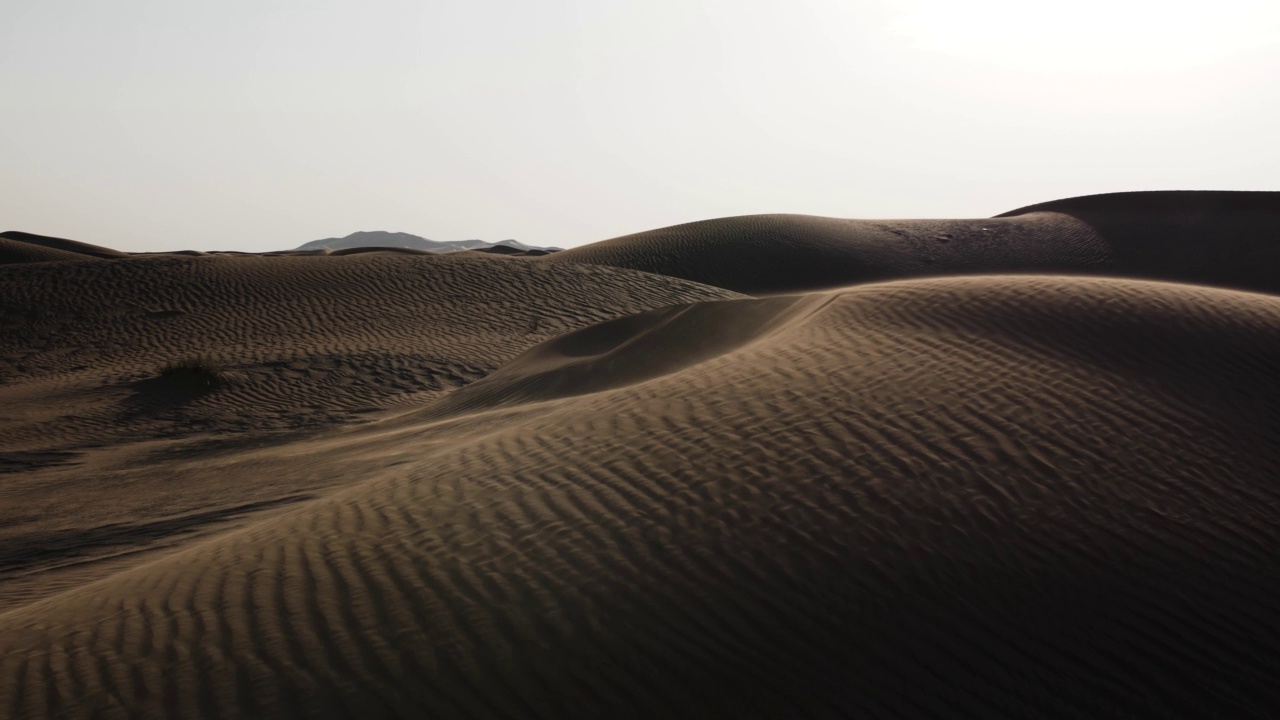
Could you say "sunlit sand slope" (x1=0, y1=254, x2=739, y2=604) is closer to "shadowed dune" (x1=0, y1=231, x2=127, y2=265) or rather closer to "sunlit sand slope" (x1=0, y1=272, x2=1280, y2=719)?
"sunlit sand slope" (x1=0, y1=272, x2=1280, y2=719)

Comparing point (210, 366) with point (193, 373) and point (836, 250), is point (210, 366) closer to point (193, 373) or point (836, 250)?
point (193, 373)

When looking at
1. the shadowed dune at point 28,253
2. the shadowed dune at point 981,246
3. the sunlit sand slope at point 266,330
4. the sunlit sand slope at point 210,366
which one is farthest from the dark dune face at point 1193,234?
the shadowed dune at point 28,253

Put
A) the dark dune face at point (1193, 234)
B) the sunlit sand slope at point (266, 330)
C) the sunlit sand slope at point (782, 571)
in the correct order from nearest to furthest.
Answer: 1. the sunlit sand slope at point (782, 571)
2. the sunlit sand slope at point (266, 330)
3. the dark dune face at point (1193, 234)

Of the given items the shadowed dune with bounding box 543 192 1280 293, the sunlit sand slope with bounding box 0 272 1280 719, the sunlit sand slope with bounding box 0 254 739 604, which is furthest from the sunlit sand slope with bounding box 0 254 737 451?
the shadowed dune with bounding box 543 192 1280 293

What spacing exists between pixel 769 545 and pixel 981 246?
Answer: 39800mm

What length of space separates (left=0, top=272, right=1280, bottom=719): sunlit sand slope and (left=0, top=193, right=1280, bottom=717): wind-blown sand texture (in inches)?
0.7

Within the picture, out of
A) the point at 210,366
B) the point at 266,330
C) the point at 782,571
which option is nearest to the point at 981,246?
the point at 266,330

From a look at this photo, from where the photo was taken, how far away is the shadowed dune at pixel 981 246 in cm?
3603

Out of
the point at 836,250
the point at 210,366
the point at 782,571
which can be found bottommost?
the point at 782,571

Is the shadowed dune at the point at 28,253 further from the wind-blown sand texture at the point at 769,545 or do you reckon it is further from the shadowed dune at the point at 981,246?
the wind-blown sand texture at the point at 769,545

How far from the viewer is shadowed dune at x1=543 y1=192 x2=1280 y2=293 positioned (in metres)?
36.0

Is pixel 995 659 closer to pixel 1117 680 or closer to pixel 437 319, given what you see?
pixel 1117 680

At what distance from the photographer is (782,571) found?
424 cm

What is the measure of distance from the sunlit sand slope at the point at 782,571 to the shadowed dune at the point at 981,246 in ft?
95.5
